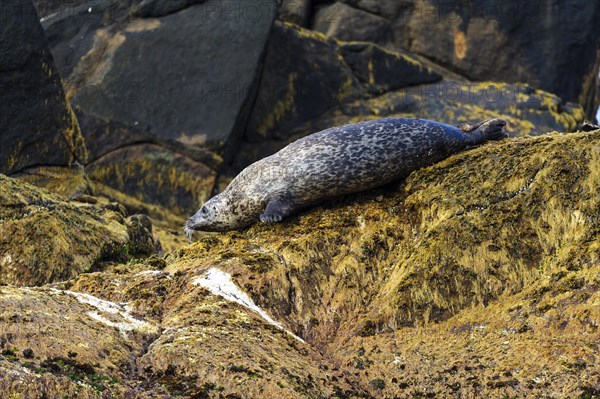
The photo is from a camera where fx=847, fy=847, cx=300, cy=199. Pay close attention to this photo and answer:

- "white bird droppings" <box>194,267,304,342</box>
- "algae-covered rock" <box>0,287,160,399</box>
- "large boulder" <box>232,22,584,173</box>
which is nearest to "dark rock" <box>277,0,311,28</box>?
"large boulder" <box>232,22,584,173</box>

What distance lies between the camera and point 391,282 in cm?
582

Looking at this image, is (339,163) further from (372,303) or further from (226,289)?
(226,289)

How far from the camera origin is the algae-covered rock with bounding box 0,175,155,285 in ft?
25.7

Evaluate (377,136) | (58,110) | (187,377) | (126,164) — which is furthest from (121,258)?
(126,164)

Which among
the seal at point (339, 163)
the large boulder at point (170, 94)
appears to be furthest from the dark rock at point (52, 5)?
the seal at point (339, 163)

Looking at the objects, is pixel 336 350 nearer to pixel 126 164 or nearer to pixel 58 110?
pixel 58 110

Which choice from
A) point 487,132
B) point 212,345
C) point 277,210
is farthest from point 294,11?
point 212,345

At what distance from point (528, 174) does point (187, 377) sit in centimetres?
292

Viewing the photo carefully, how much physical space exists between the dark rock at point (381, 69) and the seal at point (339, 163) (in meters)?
10.1

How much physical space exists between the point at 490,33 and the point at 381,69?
2.57m

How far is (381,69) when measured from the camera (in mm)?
17594

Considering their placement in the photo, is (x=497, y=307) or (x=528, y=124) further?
(x=528, y=124)

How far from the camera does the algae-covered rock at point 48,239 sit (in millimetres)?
7824

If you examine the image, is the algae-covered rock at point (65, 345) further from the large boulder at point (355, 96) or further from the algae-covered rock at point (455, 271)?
the large boulder at point (355, 96)
